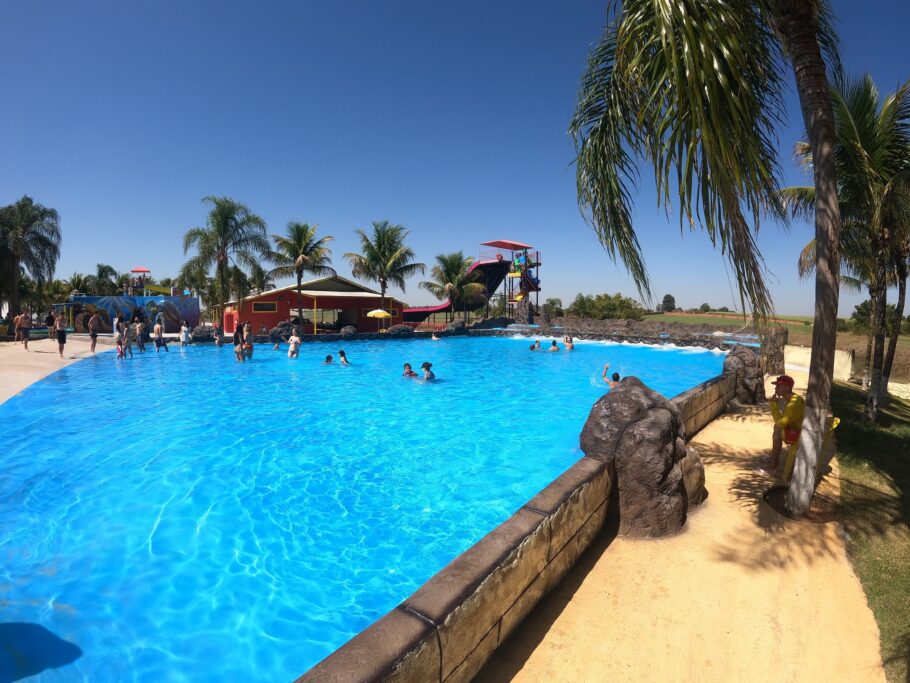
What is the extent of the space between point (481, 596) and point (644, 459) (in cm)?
270

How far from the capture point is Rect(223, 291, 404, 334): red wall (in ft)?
102

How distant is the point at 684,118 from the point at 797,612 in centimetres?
386

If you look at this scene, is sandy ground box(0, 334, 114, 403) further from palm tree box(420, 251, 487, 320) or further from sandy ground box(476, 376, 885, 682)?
palm tree box(420, 251, 487, 320)

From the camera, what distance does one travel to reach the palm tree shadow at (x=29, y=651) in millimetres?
3584

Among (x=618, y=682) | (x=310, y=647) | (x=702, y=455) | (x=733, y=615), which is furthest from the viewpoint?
(x=702, y=455)

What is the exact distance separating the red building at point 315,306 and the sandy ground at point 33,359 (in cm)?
829

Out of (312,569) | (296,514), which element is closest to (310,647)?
(312,569)

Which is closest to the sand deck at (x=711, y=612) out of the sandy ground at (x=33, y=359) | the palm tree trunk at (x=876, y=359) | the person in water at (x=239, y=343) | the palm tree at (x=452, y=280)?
the palm tree trunk at (x=876, y=359)

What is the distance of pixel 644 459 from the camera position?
456cm

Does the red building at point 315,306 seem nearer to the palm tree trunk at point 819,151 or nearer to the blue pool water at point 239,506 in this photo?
the blue pool water at point 239,506

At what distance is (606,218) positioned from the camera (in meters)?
4.86

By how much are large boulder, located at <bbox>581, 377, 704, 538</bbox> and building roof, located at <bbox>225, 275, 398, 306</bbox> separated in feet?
98.2

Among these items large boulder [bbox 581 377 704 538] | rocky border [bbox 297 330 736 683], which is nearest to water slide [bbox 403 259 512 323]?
large boulder [bbox 581 377 704 538]

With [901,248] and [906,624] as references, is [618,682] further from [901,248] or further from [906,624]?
[901,248]
